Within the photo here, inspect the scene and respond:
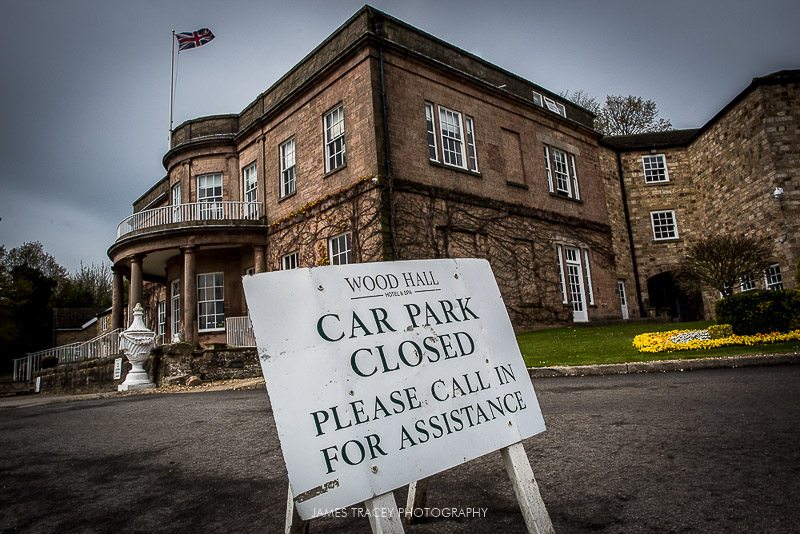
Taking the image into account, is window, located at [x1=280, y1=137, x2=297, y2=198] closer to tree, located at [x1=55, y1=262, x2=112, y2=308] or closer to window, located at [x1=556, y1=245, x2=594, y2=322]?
window, located at [x1=556, y1=245, x2=594, y2=322]

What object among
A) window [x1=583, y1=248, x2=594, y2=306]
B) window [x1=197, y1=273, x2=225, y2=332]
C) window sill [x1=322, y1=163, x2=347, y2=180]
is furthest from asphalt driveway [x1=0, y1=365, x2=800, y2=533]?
window [x1=197, y1=273, x2=225, y2=332]

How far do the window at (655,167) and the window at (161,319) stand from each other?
21.9 metres

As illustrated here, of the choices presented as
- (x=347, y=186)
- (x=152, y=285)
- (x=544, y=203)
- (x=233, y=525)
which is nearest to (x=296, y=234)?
(x=347, y=186)

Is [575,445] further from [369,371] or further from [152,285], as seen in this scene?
[152,285]

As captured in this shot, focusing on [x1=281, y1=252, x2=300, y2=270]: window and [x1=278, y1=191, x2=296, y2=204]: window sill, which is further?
[x1=278, y1=191, x2=296, y2=204]: window sill

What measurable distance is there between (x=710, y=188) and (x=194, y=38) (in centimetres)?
2166

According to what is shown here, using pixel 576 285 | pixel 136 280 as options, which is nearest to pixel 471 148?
pixel 576 285

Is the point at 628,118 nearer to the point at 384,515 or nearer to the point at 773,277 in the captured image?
the point at 773,277

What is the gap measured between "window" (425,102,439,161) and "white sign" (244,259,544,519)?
1274 centimetres

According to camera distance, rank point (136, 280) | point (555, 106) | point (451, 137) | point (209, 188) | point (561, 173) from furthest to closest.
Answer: point (555, 106), point (209, 188), point (561, 173), point (136, 280), point (451, 137)

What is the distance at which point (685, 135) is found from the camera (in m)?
23.6

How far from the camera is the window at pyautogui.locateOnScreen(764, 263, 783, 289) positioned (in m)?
17.2

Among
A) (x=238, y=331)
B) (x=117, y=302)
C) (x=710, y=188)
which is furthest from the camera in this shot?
(x=710, y=188)

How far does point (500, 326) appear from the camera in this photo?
261cm
